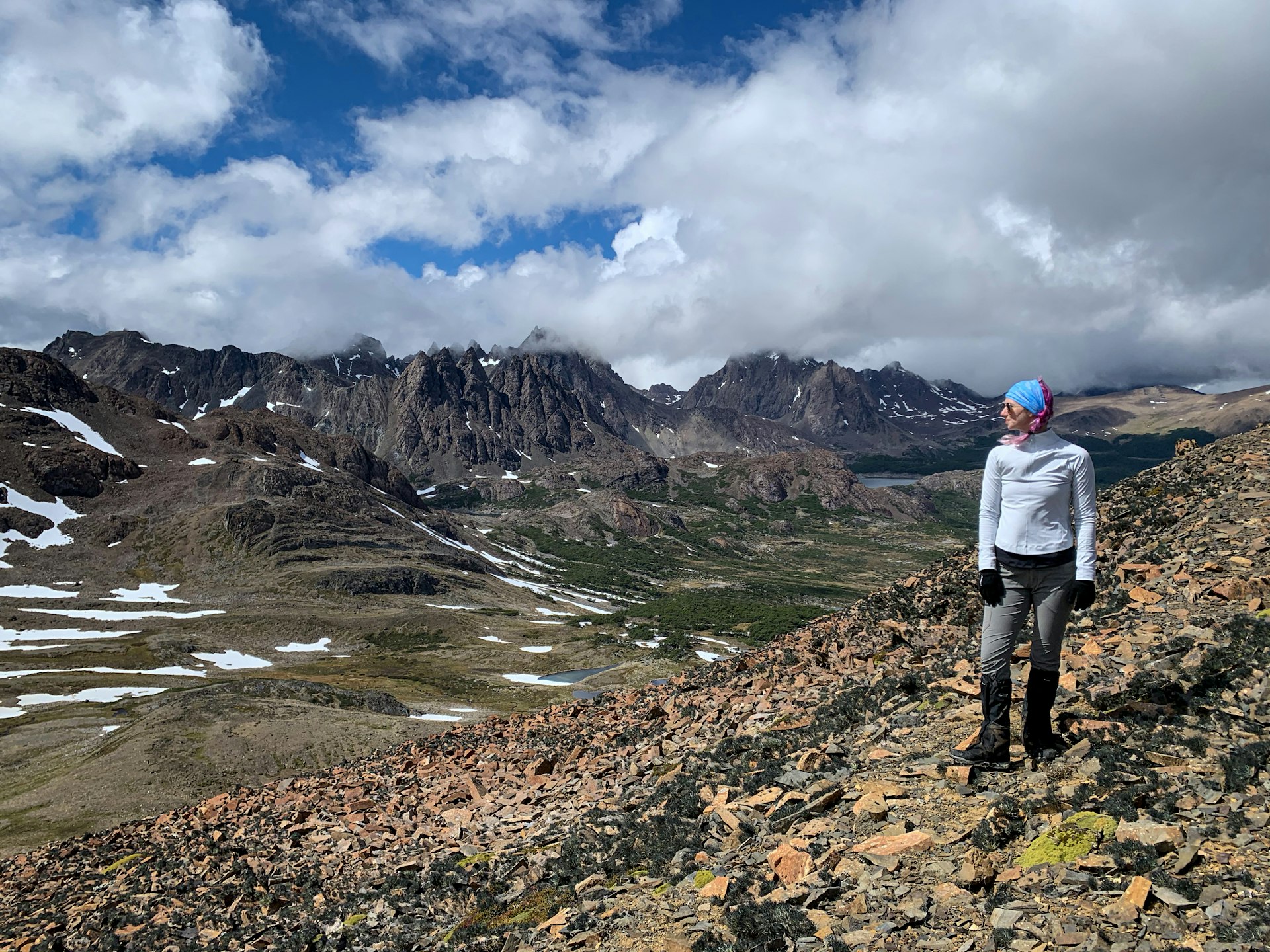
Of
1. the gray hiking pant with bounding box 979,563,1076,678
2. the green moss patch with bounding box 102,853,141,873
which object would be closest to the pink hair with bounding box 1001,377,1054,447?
the gray hiking pant with bounding box 979,563,1076,678

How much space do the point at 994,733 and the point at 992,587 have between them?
2123 mm

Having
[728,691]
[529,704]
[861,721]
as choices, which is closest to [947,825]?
[861,721]

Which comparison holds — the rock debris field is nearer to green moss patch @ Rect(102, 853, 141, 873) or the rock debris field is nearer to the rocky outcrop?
green moss patch @ Rect(102, 853, 141, 873)

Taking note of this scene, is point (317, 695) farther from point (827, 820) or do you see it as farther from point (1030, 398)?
point (1030, 398)

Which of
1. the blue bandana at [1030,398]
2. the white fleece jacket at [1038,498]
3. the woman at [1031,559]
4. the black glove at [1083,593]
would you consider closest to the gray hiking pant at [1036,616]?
the woman at [1031,559]

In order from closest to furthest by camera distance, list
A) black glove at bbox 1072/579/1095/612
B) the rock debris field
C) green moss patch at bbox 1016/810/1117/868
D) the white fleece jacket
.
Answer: the rock debris field, green moss patch at bbox 1016/810/1117/868, black glove at bbox 1072/579/1095/612, the white fleece jacket

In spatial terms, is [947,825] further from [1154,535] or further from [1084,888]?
[1154,535]

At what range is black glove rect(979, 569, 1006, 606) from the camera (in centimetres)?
1065

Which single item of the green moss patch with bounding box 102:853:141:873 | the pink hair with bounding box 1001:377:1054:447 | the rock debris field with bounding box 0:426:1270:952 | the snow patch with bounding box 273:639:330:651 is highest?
the pink hair with bounding box 1001:377:1054:447

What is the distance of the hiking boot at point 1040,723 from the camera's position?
10.8 m

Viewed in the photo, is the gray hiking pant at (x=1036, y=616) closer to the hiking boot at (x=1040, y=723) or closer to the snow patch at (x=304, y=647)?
the hiking boot at (x=1040, y=723)

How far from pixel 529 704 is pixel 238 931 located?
118249mm

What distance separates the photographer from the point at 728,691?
70.4 ft

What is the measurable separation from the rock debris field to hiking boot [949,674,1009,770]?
280 mm
